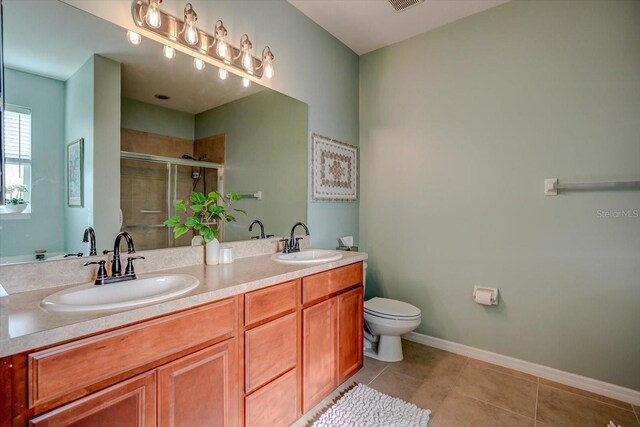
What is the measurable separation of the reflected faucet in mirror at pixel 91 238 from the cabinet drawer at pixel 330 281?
0.99 m

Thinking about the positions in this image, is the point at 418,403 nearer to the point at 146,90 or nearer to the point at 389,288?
the point at 389,288

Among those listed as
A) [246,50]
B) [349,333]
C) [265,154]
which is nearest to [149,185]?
[265,154]

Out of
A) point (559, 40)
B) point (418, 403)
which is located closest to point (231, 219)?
point (418, 403)

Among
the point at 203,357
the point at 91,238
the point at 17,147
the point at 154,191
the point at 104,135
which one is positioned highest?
the point at 104,135

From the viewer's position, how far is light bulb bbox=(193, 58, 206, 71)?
1748mm

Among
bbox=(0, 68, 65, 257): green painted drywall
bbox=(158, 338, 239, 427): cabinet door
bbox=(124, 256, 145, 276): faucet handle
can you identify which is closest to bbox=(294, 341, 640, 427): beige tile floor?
bbox=(158, 338, 239, 427): cabinet door

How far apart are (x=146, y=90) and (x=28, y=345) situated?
1.28 metres

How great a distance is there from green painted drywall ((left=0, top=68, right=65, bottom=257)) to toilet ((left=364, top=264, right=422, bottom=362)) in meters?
1.96

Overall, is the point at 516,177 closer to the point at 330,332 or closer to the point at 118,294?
the point at 330,332

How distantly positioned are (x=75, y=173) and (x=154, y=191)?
343 mm

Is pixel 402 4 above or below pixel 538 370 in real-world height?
above

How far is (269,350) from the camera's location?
→ 1.45m

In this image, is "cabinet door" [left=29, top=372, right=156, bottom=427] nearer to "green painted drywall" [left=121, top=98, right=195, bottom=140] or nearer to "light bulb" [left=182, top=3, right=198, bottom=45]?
"green painted drywall" [left=121, top=98, right=195, bottom=140]

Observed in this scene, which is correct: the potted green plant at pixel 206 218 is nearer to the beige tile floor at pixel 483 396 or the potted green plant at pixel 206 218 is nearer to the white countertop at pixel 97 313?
the white countertop at pixel 97 313
